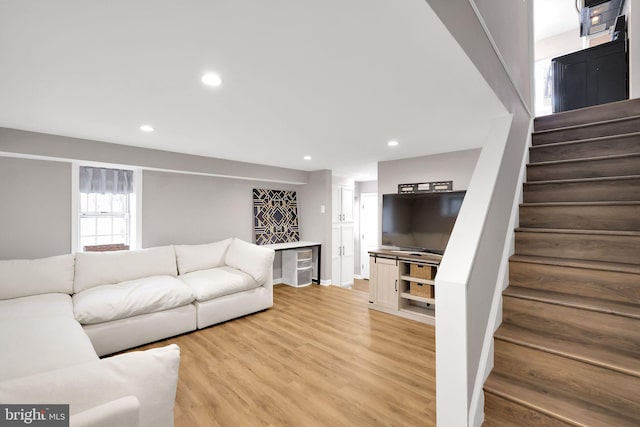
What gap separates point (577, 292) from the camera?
5.39ft

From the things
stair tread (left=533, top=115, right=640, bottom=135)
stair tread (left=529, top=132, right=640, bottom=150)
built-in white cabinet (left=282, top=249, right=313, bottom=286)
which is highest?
stair tread (left=533, top=115, right=640, bottom=135)

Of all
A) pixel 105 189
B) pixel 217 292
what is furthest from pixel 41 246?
pixel 217 292

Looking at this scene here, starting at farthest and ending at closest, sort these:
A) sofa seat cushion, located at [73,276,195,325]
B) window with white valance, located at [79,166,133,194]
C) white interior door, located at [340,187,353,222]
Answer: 1. white interior door, located at [340,187,353,222]
2. window with white valance, located at [79,166,133,194]
3. sofa seat cushion, located at [73,276,195,325]

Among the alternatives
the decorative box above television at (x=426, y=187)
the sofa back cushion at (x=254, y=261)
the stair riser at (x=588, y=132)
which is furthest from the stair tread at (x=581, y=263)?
the sofa back cushion at (x=254, y=261)

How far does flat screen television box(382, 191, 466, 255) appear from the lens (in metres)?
3.50

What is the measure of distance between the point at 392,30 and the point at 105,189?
13.3ft

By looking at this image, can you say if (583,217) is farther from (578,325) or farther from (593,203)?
(578,325)

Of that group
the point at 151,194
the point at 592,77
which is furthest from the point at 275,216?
the point at 592,77

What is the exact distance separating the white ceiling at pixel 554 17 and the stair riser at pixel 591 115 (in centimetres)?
275

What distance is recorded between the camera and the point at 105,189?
3.58m

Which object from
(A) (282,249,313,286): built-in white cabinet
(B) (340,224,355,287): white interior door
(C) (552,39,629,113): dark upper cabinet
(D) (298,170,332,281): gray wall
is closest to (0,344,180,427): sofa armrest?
(A) (282,249,313,286): built-in white cabinet

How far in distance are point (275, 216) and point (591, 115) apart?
4.63 m

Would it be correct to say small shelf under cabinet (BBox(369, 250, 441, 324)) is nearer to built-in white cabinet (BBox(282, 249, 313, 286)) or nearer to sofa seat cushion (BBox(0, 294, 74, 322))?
built-in white cabinet (BBox(282, 249, 313, 286))

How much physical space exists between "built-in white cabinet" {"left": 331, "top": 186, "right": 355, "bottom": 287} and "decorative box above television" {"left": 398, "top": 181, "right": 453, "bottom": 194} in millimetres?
1587
